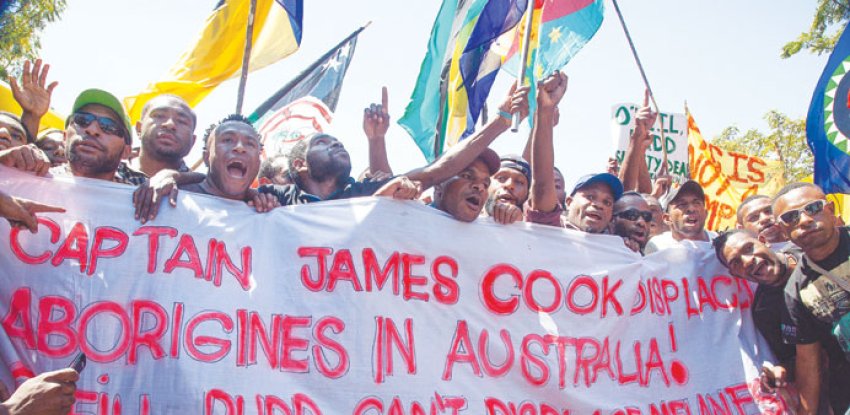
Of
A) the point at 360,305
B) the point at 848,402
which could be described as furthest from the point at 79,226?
the point at 848,402

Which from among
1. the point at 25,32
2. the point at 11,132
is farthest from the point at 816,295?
the point at 25,32

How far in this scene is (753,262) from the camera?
3.71 m

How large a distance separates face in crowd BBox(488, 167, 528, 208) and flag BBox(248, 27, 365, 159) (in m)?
3.15

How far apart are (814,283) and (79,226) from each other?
331 cm

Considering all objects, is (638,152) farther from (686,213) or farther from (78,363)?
(78,363)

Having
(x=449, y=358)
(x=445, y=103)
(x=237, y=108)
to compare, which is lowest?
(x=449, y=358)

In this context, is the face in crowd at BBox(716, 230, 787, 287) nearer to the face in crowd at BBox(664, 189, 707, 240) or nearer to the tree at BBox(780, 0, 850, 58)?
the face in crowd at BBox(664, 189, 707, 240)

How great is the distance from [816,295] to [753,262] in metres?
0.41

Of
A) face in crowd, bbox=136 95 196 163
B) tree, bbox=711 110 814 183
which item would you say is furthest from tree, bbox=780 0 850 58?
face in crowd, bbox=136 95 196 163

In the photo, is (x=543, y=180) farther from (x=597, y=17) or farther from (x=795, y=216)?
(x=597, y=17)

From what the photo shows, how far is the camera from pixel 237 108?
4219mm

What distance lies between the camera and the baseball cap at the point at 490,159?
371 centimetres

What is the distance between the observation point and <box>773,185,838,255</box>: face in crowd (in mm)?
3377

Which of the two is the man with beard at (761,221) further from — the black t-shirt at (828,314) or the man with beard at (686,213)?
the black t-shirt at (828,314)
